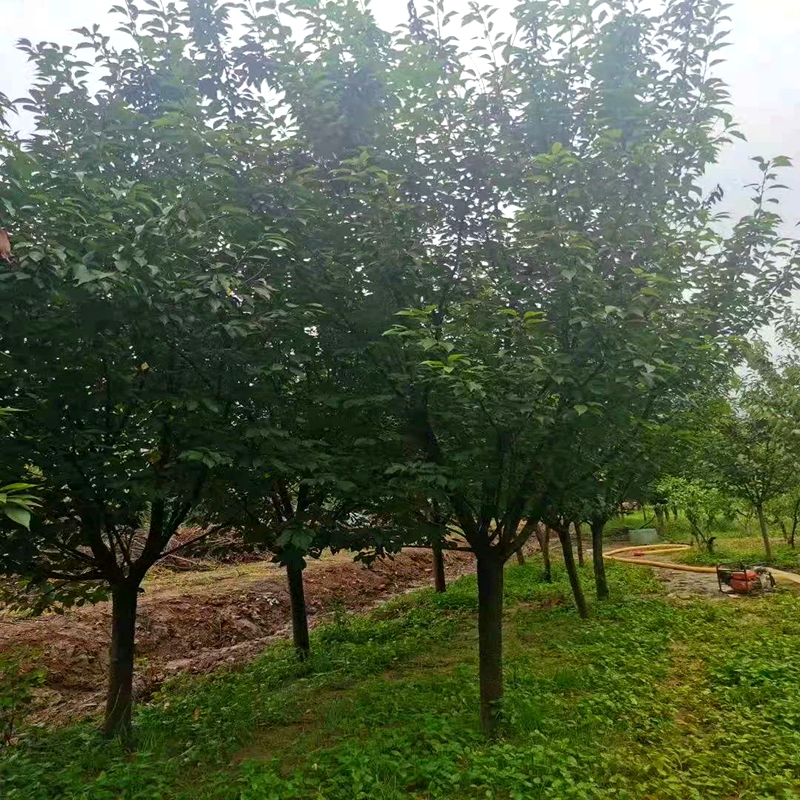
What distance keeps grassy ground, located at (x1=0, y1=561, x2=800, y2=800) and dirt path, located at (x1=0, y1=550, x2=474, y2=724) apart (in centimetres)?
188

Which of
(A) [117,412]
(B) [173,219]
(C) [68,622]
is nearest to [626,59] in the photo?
(B) [173,219]

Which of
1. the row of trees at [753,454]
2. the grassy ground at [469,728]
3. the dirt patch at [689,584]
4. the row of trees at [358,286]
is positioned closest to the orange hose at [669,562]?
the dirt patch at [689,584]

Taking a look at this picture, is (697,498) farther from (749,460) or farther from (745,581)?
(745,581)

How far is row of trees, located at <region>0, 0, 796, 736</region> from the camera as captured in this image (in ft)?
14.1

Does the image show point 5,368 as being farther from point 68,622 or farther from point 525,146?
point 68,622

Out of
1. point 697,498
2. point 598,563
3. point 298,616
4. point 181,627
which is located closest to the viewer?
point 298,616

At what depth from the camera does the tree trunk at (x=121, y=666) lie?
6.12 m

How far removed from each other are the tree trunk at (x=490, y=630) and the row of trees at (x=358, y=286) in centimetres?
3

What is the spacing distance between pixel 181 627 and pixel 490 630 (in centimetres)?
904

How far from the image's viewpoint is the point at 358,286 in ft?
17.3

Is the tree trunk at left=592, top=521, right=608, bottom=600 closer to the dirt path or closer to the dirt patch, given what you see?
the dirt patch

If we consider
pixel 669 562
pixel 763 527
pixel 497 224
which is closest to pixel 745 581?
pixel 763 527

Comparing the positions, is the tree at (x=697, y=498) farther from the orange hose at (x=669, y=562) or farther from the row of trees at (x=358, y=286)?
the row of trees at (x=358, y=286)

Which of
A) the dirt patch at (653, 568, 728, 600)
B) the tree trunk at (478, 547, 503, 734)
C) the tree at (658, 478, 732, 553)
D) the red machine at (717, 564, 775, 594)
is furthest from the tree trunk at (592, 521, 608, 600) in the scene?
the tree trunk at (478, 547, 503, 734)
